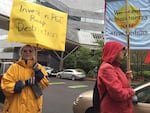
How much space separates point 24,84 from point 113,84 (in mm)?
1216

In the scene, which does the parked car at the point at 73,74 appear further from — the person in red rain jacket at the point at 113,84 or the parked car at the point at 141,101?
the person in red rain jacket at the point at 113,84

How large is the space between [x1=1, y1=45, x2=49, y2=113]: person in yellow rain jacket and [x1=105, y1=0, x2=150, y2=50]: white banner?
216 centimetres

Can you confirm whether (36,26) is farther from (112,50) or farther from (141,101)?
(141,101)

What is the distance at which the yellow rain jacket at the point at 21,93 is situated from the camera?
487 cm

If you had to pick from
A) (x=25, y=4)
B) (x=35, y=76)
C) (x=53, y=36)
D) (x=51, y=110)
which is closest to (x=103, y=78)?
(x=35, y=76)

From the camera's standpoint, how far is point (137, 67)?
3941cm

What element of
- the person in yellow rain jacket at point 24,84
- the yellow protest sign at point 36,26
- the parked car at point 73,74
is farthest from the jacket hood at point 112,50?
the parked car at point 73,74

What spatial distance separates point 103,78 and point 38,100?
3.49ft

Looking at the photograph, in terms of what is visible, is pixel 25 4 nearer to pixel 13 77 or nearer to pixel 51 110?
pixel 13 77

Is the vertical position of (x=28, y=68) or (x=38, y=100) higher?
(x=28, y=68)

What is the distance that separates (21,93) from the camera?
4898mm

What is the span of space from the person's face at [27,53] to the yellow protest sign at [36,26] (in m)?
0.58

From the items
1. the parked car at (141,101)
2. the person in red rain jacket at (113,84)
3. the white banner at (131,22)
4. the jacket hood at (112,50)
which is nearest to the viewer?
the person in red rain jacket at (113,84)

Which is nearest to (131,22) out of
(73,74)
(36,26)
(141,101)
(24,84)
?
(141,101)
